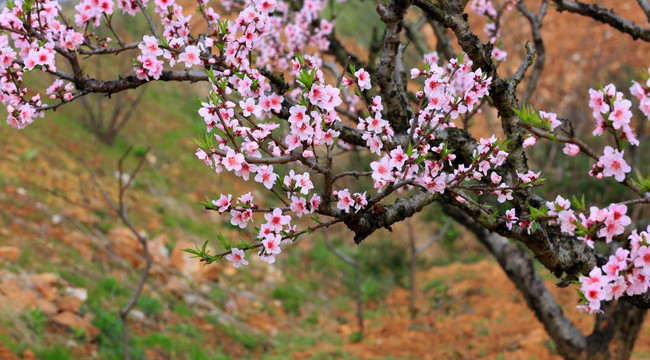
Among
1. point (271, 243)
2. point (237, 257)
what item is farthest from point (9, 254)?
point (271, 243)

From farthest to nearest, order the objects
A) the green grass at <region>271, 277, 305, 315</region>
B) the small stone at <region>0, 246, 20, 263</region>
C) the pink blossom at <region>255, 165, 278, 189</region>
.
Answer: the green grass at <region>271, 277, 305, 315</region>
the small stone at <region>0, 246, 20, 263</region>
the pink blossom at <region>255, 165, 278, 189</region>

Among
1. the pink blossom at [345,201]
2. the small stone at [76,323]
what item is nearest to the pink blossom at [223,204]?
the pink blossom at [345,201]

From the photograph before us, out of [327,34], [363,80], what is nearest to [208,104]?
[363,80]

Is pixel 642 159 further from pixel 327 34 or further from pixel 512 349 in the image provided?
pixel 327 34

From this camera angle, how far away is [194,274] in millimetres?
8117

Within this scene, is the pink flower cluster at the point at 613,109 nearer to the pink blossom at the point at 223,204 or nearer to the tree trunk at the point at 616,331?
the pink blossom at the point at 223,204

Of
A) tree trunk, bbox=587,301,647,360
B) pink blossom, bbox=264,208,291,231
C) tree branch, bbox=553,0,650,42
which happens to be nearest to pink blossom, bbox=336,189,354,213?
pink blossom, bbox=264,208,291,231

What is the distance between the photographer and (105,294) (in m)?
6.32

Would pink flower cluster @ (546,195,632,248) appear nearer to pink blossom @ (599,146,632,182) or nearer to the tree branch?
pink blossom @ (599,146,632,182)

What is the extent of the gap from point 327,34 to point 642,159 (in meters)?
7.84

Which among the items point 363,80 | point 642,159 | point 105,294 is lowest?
point 363,80

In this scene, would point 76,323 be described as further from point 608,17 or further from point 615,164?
point 608,17

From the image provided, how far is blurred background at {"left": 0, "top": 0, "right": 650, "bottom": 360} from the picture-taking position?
5863 millimetres

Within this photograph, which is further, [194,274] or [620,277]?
[194,274]
